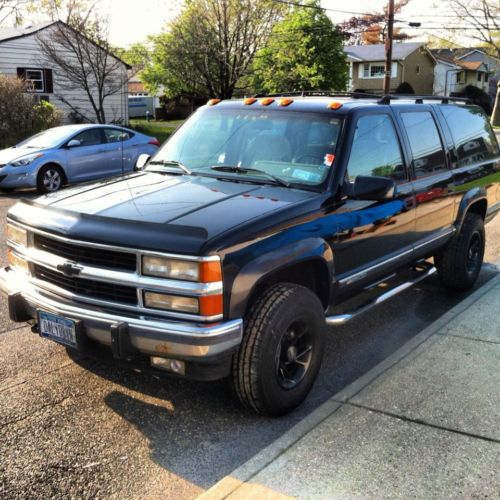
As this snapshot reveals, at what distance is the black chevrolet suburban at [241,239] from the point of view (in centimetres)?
324

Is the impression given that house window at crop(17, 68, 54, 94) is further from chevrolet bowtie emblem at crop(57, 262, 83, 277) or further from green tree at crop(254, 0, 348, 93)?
chevrolet bowtie emblem at crop(57, 262, 83, 277)

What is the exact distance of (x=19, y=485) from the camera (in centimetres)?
301

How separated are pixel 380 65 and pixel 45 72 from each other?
124 ft

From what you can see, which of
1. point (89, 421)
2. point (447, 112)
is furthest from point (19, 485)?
point (447, 112)

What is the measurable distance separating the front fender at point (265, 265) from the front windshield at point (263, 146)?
1.92 ft

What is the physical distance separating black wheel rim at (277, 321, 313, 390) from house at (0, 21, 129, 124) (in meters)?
24.6

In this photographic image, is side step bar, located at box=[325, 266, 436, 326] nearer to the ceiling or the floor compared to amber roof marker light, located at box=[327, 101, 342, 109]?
nearer to the floor

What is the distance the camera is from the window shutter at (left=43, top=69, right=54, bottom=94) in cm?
2781

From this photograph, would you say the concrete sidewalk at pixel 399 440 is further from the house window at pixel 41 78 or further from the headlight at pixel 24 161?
the house window at pixel 41 78

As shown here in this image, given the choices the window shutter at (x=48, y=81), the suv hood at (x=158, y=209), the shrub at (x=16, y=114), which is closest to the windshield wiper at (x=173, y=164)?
the suv hood at (x=158, y=209)

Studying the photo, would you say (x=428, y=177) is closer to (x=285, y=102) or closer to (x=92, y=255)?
(x=285, y=102)

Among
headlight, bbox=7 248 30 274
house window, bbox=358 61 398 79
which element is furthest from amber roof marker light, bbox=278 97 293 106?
house window, bbox=358 61 398 79

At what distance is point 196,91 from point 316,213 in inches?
1305

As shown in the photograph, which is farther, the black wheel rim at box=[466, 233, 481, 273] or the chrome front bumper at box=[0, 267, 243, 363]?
the black wheel rim at box=[466, 233, 481, 273]
